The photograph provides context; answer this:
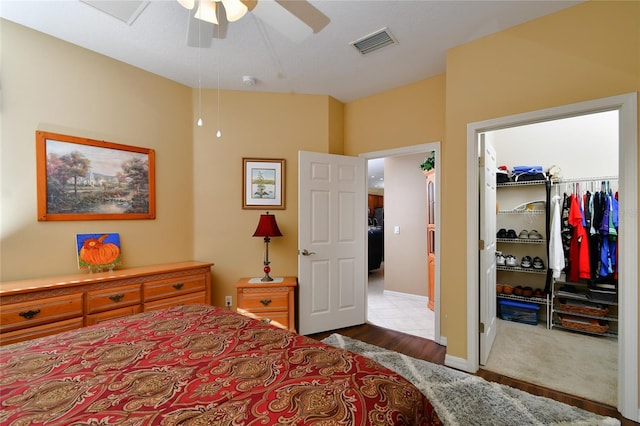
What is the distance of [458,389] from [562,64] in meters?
2.53

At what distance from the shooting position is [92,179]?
8.23 ft

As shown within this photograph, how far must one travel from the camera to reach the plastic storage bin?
3.37 m

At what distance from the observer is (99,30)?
2219mm

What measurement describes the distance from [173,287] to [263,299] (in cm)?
88

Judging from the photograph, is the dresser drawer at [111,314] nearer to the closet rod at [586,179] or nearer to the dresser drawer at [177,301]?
the dresser drawer at [177,301]

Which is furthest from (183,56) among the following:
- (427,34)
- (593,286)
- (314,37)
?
(593,286)

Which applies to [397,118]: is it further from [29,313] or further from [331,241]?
[29,313]

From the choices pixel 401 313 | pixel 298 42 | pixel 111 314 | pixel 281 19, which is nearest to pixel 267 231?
pixel 111 314

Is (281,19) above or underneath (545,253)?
above

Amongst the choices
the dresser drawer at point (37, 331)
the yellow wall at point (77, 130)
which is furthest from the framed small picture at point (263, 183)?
the dresser drawer at point (37, 331)

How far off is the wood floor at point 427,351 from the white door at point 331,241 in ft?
0.71

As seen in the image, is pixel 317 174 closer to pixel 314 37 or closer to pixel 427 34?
pixel 314 37

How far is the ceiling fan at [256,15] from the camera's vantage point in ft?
4.67

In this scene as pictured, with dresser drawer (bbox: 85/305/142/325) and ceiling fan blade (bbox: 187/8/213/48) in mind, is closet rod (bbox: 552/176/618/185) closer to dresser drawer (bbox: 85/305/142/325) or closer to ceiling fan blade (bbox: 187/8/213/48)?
ceiling fan blade (bbox: 187/8/213/48)
